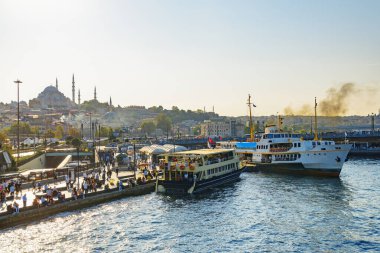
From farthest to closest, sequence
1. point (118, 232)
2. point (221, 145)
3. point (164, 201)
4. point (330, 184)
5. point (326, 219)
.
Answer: point (221, 145), point (330, 184), point (164, 201), point (326, 219), point (118, 232)

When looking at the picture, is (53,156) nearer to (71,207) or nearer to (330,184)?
(71,207)

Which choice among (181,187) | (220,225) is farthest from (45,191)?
(220,225)

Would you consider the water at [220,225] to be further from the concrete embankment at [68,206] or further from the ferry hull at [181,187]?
the ferry hull at [181,187]

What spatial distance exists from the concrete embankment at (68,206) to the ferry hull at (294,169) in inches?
868

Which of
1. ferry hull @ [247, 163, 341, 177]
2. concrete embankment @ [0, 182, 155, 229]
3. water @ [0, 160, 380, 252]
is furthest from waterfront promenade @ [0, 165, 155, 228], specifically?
ferry hull @ [247, 163, 341, 177]

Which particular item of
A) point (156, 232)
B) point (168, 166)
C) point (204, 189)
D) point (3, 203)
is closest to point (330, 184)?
point (204, 189)

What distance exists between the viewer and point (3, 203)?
32.9 metres

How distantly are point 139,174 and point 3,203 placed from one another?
20.0m

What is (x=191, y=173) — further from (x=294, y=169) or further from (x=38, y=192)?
(x=294, y=169)

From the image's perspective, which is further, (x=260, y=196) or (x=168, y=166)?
(x=168, y=166)

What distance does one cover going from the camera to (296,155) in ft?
187

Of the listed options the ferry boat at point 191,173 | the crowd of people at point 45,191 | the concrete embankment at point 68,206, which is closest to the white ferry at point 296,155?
the ferry boat at point 191,173

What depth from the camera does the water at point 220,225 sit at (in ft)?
82.4

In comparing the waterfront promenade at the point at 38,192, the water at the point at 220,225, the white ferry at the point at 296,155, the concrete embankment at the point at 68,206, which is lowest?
the water at the point at 220,225
